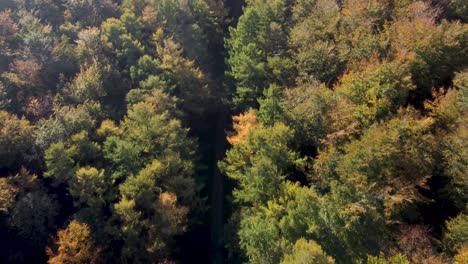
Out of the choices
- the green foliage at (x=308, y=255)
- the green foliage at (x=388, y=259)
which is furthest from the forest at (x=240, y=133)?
the green foliage at (x=308, y=255)

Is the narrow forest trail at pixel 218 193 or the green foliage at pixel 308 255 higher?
the narrow forest trail at pixel 218 193

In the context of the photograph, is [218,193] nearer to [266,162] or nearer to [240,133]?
[240,133]

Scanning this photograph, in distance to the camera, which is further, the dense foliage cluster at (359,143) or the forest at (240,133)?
the forest at (240,133)

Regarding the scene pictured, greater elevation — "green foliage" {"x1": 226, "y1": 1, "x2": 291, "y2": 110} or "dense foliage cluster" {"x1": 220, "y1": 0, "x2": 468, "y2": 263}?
"green foliage" {"x1": 226, "y1": 1, "x2": 291, "y2": 110}

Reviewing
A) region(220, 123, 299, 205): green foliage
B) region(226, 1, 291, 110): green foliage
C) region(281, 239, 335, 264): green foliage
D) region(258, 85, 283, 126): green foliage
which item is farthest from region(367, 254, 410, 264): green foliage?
region(226, 1, 291, 110): green foliage

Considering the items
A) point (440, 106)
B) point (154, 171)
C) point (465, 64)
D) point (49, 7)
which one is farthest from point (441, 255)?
point (49, 7)

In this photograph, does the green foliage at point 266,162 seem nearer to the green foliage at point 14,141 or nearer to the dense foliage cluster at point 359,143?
the dense foliage cluster at point 359,143

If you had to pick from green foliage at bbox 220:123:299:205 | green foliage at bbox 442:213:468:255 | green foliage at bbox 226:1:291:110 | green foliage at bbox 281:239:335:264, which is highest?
green foliage at bbox 226:1:291:110

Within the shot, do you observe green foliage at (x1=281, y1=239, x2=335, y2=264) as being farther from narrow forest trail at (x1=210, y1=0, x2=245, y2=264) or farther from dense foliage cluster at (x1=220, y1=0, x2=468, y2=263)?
narrow forest trail at (x1=210, y1=0, x2=245, y2=264)
